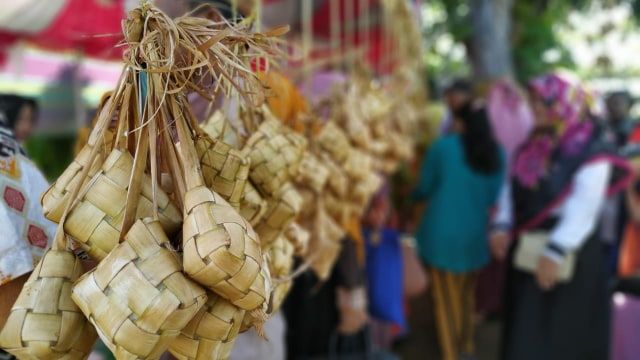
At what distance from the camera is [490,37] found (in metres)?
5.90

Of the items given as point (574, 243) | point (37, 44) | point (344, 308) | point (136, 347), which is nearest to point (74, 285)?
point (136, 347)

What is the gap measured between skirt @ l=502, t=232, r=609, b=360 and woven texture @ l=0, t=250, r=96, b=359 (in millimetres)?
2210

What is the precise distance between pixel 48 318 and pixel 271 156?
0.41 m

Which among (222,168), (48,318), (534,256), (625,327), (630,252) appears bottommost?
(625,327)

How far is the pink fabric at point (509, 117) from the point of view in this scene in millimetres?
3928

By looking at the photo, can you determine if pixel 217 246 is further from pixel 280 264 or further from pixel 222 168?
pixel 280 264

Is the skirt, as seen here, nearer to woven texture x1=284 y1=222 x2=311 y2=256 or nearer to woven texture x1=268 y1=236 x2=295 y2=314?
woven texture x1=284 y1=222 x2=311 y2=256

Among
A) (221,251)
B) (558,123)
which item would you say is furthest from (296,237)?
(558,123)

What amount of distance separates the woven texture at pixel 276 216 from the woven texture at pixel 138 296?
33 centimetres

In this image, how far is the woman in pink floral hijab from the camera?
2336 millimetres

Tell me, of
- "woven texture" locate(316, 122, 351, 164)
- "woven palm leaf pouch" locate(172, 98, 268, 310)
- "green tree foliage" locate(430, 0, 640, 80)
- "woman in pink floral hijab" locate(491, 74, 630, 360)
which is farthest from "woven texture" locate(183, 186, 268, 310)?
"green tree foliage" locate(430, 0, 640, 80)

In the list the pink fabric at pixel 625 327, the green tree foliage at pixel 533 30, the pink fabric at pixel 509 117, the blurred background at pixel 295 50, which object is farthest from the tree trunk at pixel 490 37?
the pink fabric at pixel 625 327

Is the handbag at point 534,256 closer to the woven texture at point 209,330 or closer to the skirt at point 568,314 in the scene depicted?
the skirt at point 568,314

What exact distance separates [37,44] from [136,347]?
262cm
